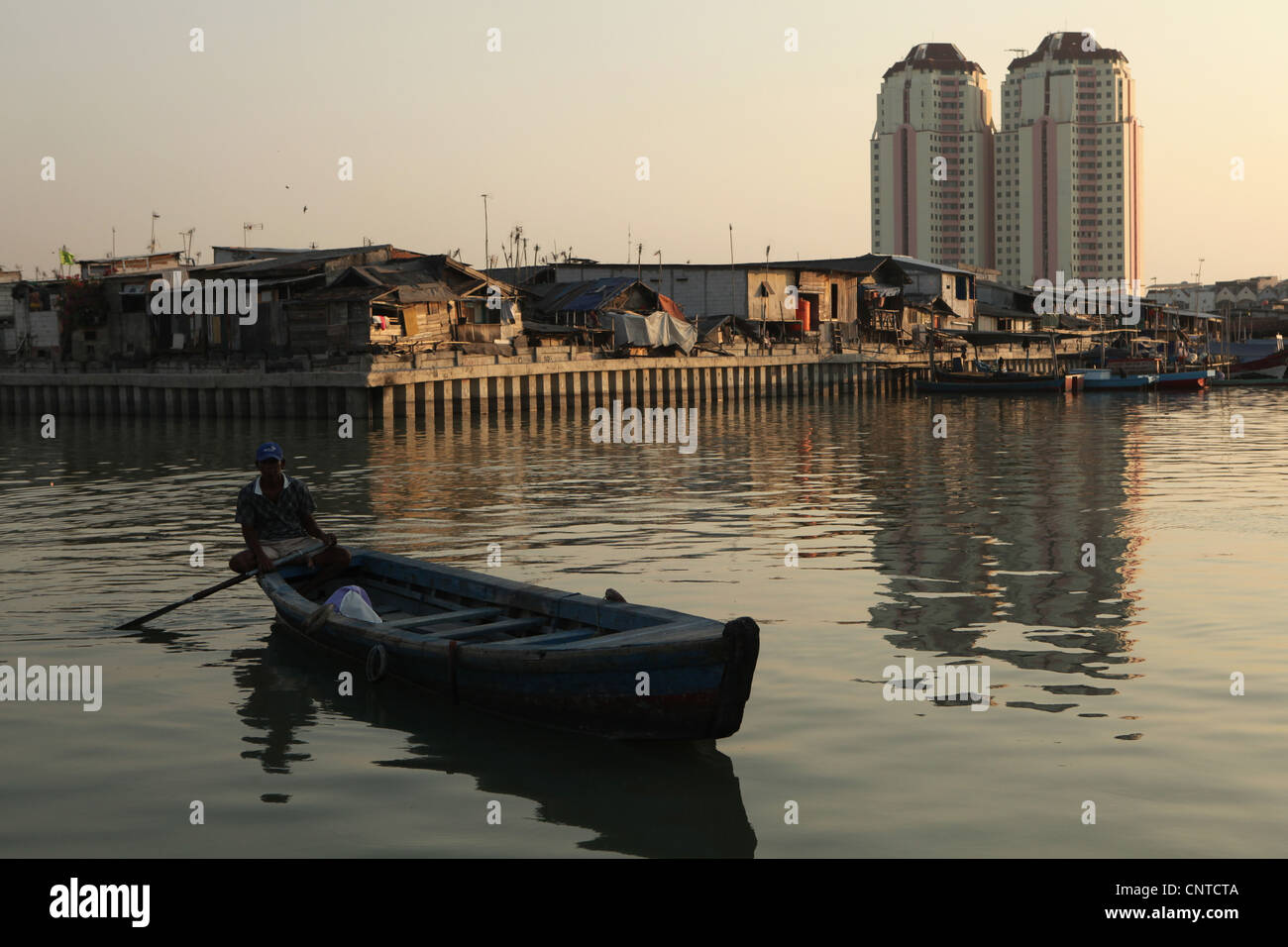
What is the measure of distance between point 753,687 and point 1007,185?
195770 mm

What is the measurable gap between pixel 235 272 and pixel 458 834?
163 ft

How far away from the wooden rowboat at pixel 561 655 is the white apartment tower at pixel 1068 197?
185 meters

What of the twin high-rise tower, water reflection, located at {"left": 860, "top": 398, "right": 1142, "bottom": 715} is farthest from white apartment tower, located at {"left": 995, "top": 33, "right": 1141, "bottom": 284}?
water reflection, located at {"left": 860, "top": 398, "right": 1142, "bottom": 715}

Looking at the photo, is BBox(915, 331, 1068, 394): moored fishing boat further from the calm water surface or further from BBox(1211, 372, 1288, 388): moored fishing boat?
the calm water surface

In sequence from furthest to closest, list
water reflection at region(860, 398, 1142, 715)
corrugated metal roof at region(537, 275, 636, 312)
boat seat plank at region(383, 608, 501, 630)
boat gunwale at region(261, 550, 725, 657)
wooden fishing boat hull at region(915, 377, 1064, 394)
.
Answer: wooden fishing boat hull at region(915, 377, 1064, 394) → corrugated metal roof at region(537, 275, 636, 312) → water reflection at region(860, 398, 1142, 715) → boat seat plank at region(383, 608, 501, 630) → boat gunwale at region(261, 550, 725, 657)

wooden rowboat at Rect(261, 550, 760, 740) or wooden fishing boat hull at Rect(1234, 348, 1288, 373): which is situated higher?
wooden fishing boat hull at Rect(1234, 348, 1288, 373)

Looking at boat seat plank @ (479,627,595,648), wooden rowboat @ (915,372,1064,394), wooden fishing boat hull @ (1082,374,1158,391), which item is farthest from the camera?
wooden fishing boat hull @ (1082,374,1158,391)

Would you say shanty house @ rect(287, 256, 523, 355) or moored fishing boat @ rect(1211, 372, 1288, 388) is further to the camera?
moored fishing boat @ rect(1211, 372, 1288, 388)

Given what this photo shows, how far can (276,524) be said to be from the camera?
13.9m

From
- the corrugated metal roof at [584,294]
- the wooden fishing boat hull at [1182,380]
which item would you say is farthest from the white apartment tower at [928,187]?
the corrugated metal roof at [584,294]

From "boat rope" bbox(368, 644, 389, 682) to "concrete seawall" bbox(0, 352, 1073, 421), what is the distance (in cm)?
3483

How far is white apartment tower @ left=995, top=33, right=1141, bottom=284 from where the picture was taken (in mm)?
188250

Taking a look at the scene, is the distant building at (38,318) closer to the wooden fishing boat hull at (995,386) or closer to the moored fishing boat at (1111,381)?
the wooden fishing boat hull at (995,386)
